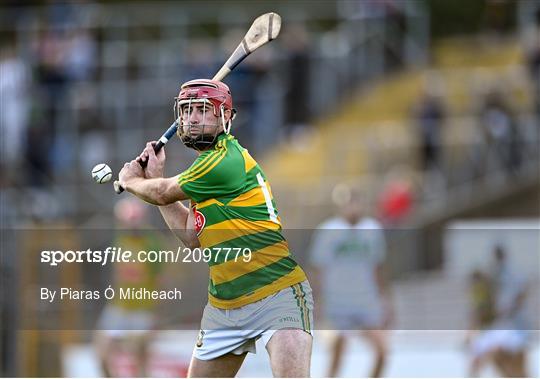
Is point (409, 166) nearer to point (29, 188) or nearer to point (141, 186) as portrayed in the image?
point (29, 188)

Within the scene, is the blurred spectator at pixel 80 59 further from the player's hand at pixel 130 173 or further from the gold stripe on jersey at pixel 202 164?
the gold stripe on jersey at pixel 202 164

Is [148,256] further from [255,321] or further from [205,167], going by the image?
[205,167]

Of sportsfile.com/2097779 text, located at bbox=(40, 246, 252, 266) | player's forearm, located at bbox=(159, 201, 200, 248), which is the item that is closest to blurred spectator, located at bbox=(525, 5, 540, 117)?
sportsfile.com/2097779 text, located at bbox=(40, 246, 252, 266)

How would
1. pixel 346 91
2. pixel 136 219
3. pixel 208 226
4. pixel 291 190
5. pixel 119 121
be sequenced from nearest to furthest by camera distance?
pixel 208 226, pixel 136 219, pixel 291 190, pixel 119 121, pixel 346 91

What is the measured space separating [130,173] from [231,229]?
0.61m

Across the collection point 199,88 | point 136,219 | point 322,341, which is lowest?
point 322,341

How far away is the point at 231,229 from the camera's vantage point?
7234 millimetres

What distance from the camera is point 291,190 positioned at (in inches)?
686

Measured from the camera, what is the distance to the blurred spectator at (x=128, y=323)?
41.0 ft

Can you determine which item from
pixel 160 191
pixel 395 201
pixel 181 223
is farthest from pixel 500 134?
pixel 160 191

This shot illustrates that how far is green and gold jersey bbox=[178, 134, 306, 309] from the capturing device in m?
7.18

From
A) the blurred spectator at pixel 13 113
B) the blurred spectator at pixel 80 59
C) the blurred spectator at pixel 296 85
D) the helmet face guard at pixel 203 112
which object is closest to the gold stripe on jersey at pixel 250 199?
the helmet face guard at pixel 203 112

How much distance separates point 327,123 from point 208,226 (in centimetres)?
1275

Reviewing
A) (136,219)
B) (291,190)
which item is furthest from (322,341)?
(291,190)
